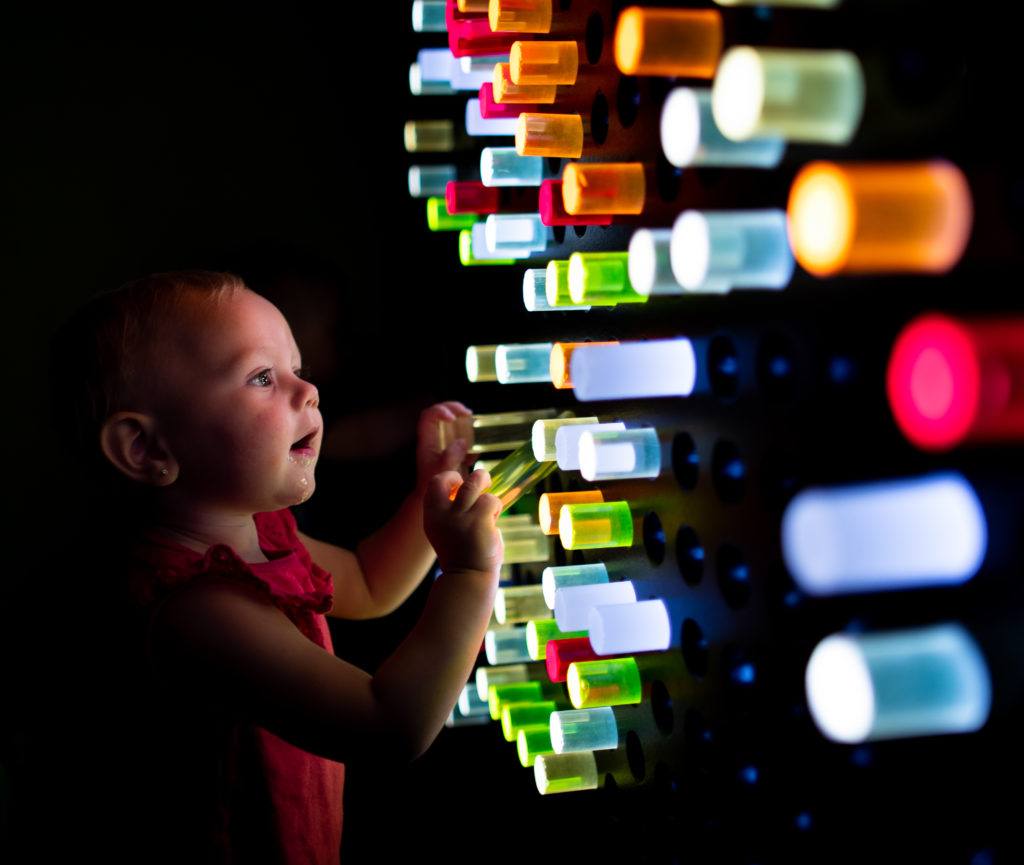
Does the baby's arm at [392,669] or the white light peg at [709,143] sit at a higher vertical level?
the white light peg at [709,143]

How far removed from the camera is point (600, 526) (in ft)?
1.89

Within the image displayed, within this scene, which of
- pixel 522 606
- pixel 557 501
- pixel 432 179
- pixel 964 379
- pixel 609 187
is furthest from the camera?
pixel 432 179

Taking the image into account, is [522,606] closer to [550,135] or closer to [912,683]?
[550,135]

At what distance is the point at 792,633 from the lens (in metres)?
0.42

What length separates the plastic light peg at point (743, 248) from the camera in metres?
0.39

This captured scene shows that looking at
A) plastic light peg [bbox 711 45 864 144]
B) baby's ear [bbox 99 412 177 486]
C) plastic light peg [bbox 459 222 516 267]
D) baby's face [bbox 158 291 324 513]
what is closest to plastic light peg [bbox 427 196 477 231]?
plastic light peg [bbox 459 222 516 267]

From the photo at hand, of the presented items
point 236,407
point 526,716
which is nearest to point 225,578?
point 236,407

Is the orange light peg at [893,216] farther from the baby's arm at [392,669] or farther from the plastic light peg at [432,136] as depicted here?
the plastic light peg at [432,136]

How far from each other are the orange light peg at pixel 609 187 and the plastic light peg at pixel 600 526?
0.53 feet

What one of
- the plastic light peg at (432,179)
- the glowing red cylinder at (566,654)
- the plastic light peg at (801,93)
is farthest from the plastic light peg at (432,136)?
the plastic light peg at (801,93)

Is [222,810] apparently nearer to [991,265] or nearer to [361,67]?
[991,265]

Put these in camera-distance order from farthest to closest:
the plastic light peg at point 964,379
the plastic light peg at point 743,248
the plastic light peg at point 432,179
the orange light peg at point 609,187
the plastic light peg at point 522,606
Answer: the plastic light peg at point 432,179, the plastic light peg at point 522,606, the orange light peg at point 609,187, the plastic light peg at point 743,248, the plastic light peg at point 964,379

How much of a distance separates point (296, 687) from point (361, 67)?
0.76 metres

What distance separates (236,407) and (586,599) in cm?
33
